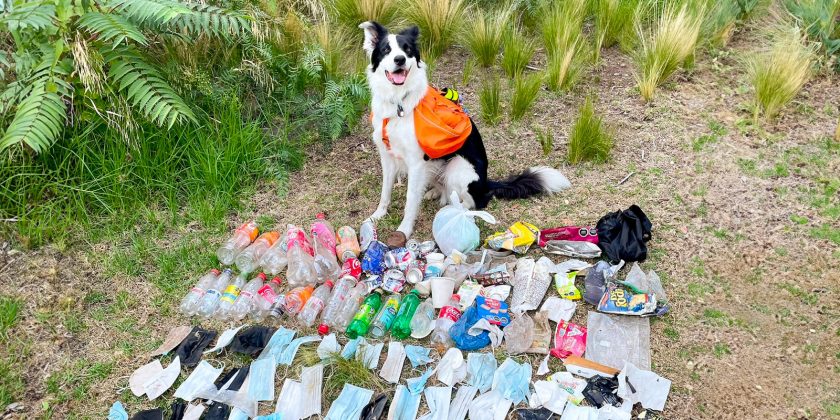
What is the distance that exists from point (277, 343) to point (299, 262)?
0.60 meters

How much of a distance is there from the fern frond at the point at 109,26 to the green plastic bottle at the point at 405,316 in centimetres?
225

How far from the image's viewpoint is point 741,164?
4.51 meters

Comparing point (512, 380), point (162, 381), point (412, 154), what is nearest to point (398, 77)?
point (412, 154)

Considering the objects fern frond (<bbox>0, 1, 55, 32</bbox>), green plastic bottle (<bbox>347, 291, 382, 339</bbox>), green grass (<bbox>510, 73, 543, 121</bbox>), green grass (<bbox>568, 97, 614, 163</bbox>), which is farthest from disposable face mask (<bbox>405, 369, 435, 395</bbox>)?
fern frond (<bbox>0, 1, 55, 32</bbox>)

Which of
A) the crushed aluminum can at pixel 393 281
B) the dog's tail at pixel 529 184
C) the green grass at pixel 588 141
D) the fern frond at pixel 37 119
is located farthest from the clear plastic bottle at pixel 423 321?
the fern frond at pixel 37 119

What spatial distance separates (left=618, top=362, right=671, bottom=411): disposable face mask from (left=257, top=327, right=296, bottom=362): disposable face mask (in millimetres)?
1777

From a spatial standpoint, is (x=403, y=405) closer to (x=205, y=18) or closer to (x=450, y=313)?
(x=450, y=313)

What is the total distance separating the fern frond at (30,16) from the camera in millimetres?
3473

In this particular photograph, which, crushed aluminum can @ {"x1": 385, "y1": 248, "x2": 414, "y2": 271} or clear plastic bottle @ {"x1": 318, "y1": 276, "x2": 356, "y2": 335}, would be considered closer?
clear plastic bottle @ {"x1": 318, "y1": 276, "x2": 356, "y2": 335}

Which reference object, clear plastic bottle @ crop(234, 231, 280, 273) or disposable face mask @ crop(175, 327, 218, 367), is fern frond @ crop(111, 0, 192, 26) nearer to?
clear plastic bottle @ crop(234, 231, 280, 273)

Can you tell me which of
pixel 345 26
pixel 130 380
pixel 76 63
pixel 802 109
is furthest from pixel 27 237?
pixel 802 109

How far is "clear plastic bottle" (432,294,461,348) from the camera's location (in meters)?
3.30

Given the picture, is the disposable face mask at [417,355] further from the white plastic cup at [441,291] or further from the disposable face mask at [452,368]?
the white plastic cup at [441,291]

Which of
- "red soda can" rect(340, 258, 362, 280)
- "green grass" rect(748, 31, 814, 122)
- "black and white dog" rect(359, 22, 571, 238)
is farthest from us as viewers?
"green grass" rect(748, 31, 814, 122)
